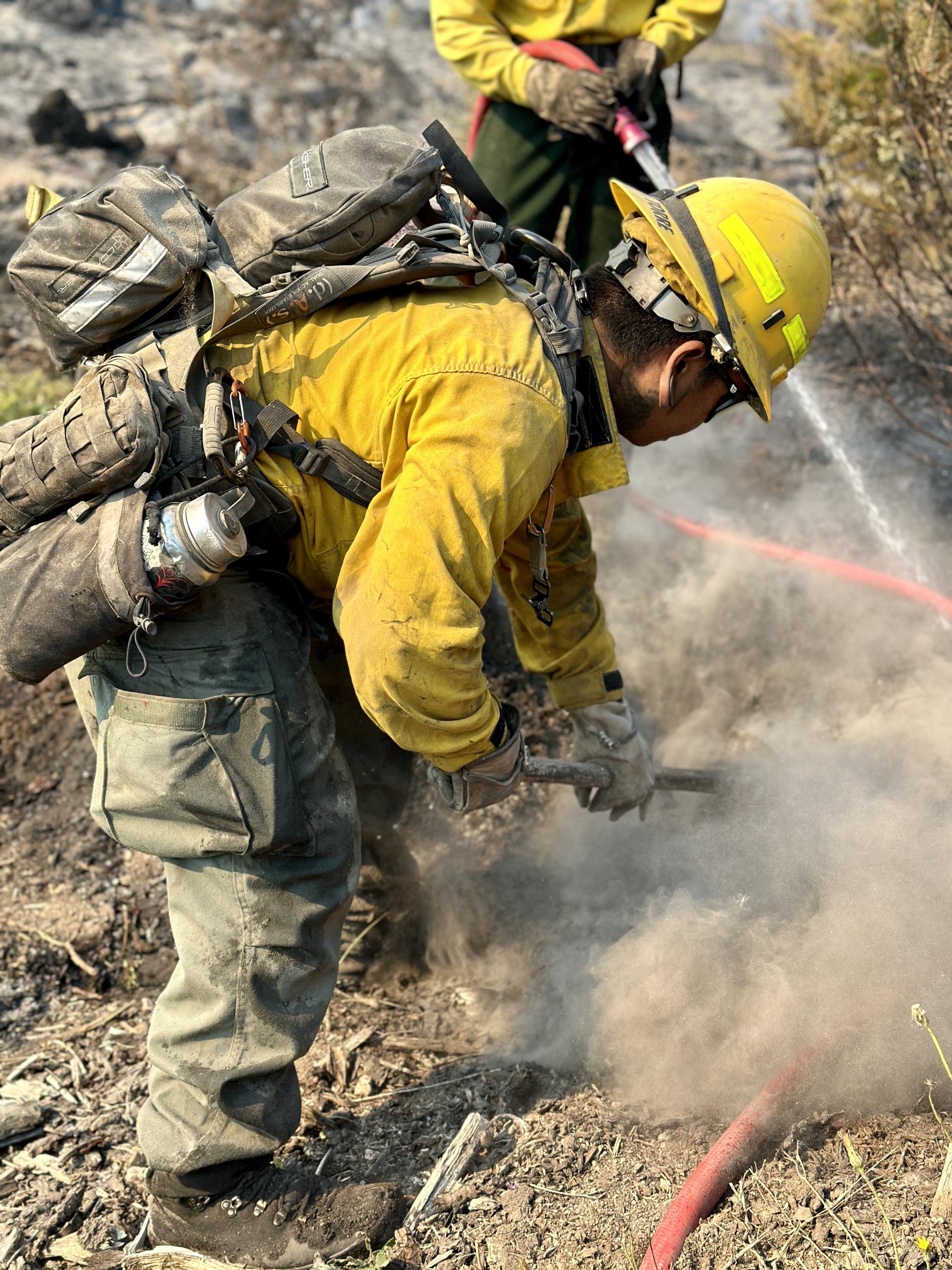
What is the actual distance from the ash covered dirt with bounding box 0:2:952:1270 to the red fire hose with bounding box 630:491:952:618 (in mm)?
63

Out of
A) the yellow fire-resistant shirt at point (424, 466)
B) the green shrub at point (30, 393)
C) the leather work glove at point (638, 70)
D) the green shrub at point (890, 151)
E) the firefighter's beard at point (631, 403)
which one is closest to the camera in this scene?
the yellow fire-resistant shirt at point (424, 466)

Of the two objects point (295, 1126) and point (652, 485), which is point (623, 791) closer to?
point (295, 1126)

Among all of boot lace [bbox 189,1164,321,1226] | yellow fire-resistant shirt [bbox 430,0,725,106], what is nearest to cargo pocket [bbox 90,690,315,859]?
boot lace [bbox 189,1164,321,1226]

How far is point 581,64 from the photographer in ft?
13.4

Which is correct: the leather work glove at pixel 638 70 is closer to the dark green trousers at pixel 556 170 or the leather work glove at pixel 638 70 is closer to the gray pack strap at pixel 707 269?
the dark green trousers at pixel 556 170

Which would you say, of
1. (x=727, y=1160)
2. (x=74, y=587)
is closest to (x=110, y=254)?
(x=74, y=587)

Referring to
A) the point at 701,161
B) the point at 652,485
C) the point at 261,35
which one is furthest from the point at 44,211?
the point at 261,35

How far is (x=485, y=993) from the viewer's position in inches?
127

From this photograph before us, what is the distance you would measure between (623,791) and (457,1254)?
4.15 feet

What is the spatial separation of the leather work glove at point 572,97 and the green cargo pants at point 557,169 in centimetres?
19

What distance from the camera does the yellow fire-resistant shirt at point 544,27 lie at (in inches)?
163

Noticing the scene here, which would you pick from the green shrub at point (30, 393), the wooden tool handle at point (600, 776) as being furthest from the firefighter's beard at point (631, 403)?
the green shrub at point (30, 393)

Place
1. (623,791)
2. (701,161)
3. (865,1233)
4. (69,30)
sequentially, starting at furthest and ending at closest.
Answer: (69,30) < (701,161) < (623,791) < (865,1233)

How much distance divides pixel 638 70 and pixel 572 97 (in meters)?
0.31
